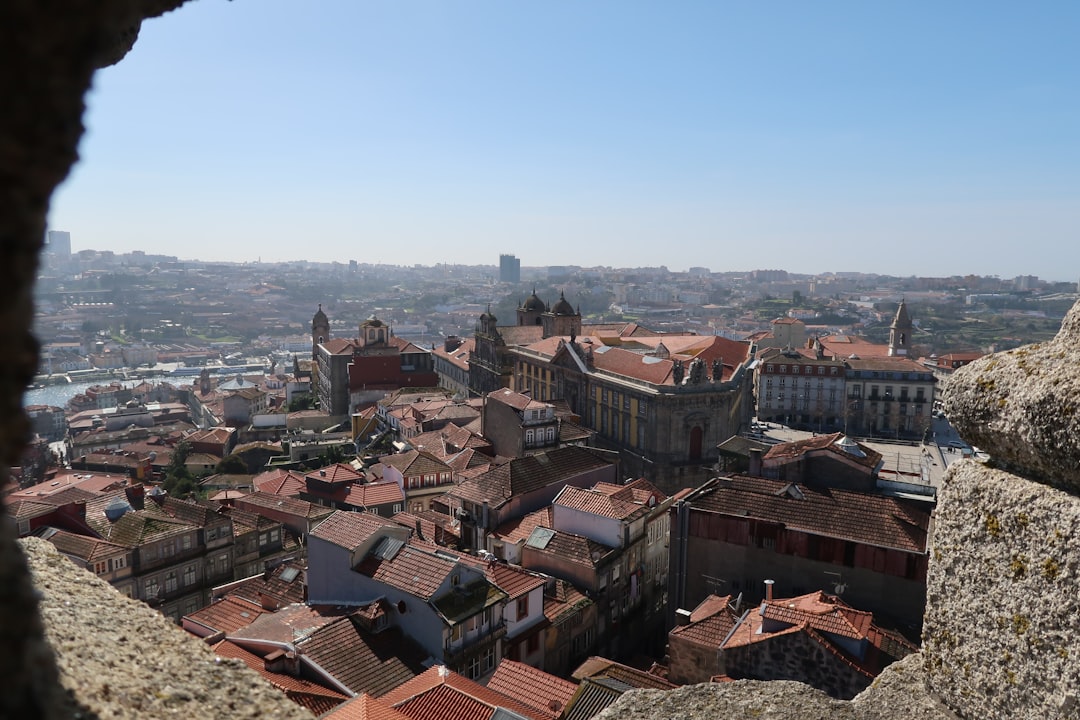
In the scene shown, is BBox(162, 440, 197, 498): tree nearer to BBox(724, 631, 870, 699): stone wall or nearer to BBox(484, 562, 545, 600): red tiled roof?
BBox(484, 562, 545, 600): red tiled roof

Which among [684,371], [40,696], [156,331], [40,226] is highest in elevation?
[40,226]

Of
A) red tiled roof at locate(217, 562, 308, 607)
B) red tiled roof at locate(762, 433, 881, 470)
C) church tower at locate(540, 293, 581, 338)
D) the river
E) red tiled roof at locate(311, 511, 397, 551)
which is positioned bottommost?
the river

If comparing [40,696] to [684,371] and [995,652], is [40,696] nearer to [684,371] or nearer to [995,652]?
[995,652]

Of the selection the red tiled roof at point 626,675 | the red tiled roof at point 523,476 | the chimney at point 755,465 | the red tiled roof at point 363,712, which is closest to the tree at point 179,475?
the red tiled roof at point 523,476

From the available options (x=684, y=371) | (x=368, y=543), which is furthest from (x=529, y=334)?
(x=368, y=543)

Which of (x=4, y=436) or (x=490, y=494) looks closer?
(x=4, y=436)

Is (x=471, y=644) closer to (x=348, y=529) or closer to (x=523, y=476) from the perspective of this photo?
(x=348, y=529)

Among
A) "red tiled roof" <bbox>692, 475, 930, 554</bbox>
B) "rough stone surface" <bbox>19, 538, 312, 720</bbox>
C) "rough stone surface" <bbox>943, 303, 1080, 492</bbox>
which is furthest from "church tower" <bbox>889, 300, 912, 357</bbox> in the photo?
"rough stone surface" <bbox>19, 538, 312, 720</bbox>
